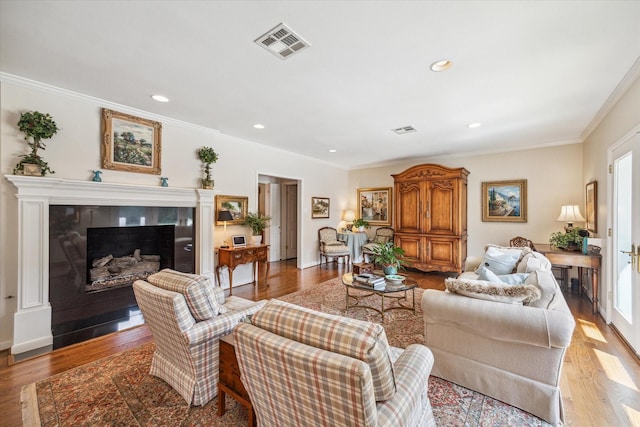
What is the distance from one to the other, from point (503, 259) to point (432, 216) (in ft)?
7.49

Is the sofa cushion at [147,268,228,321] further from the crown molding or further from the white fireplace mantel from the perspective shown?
the crown molding

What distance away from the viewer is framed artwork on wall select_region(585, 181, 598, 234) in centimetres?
367

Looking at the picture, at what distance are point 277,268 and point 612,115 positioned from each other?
5933mm

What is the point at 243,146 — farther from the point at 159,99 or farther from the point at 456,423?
the point at 456,423

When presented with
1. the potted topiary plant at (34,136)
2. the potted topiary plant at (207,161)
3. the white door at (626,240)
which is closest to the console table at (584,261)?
the white door at (626,240)

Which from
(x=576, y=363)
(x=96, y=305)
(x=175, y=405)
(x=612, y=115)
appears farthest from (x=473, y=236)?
(x=96, y=305)

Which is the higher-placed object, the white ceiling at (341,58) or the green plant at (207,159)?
the white ceiling at (341,58)

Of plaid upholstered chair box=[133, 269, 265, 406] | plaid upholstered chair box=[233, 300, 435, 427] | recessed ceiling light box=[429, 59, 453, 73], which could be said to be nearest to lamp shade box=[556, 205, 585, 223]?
recessed ceiling light box=[429, 59, 453, 73]

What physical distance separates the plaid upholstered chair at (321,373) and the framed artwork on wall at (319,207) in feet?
16.7

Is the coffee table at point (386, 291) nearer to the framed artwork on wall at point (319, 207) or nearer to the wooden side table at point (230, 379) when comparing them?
the wooden side table at point (230, 379)

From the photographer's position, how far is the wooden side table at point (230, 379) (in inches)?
63.1

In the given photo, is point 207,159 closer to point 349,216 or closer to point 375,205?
point 349,216

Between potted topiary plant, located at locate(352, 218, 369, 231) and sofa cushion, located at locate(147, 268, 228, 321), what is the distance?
522cm

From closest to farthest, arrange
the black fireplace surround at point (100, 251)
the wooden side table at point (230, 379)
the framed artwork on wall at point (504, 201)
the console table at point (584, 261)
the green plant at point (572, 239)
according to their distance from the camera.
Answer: the wooden side table at point (230, 379)
the black fireplace surround at point (100, 251)
the console table at point (584, 261)
the green plant at point (572, 239)
the framed artwork on wall at point (504, 201)
